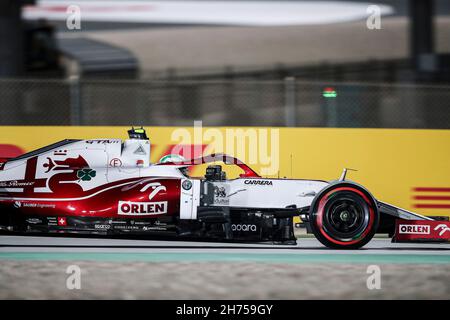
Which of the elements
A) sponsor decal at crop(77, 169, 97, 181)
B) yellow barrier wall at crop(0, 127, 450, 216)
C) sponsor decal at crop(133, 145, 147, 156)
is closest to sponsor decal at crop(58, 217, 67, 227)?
sponsor decal at crop(77, 169, 97, 181)

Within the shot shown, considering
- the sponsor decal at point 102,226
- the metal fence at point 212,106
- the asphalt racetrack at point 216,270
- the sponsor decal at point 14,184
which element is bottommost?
the asphalt racetrack at point 216,270

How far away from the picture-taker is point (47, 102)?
53.2 feet

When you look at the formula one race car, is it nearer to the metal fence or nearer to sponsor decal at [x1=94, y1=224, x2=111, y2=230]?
sponsor decal at [x1=94, y1=224, x2=111, y2=230]

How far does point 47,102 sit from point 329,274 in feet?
38.7

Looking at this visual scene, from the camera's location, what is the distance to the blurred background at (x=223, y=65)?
10844 millimetres

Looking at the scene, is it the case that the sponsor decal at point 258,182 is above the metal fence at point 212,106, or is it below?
below

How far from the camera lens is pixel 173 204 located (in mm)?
6660

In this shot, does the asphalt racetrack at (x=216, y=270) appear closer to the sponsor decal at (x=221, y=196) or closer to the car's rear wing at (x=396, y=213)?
the car's rear wing at (x=396, y=213)

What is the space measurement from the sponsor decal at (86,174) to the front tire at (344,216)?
224 centimetres

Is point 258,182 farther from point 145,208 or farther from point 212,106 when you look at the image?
point 212,106

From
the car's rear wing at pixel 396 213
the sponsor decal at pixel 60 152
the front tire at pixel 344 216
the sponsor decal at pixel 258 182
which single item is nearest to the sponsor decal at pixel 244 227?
the sponsor decal at pixel 258 182

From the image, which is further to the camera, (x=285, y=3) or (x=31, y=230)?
(x=285, y=3)
